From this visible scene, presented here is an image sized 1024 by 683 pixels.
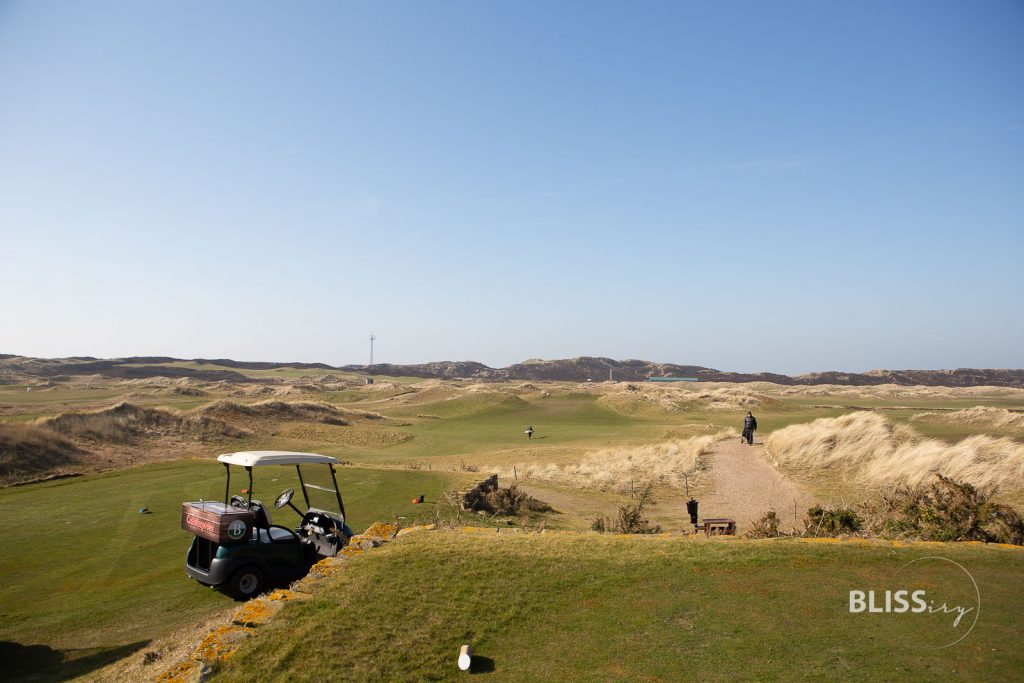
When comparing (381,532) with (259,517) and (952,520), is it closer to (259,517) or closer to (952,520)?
(259,517)

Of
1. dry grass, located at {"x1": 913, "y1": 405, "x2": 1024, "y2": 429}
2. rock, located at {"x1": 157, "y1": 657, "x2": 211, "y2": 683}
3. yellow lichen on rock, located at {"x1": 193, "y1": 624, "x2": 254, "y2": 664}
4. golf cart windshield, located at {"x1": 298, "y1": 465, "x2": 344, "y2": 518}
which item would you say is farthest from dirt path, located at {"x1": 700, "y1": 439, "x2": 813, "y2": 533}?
rock, located at {"x1": 157, "y1": 657, "x2": 211, "y2": 683}

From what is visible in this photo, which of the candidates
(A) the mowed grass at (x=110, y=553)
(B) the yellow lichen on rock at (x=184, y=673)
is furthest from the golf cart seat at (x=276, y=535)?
(B) the yellow lichen on rock at (x=184, y=673)

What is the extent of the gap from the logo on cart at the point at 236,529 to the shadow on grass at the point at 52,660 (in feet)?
6.07

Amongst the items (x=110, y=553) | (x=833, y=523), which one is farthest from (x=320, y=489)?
(x=833, y=523)

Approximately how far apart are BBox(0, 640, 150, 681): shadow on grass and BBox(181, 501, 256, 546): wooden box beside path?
1777 mm

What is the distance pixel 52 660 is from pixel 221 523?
9.11 ft

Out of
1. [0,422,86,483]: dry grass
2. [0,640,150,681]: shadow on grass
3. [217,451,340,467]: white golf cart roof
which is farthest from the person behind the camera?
[0,422,86,483]: dry grass

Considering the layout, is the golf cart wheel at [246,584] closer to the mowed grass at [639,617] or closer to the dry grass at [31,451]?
the mowed grass at [639,617]

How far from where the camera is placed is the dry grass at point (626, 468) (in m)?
26.8

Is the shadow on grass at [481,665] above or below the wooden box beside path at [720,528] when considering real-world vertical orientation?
above

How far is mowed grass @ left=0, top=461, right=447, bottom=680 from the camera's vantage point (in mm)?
9688

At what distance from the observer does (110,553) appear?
13680 millimetres

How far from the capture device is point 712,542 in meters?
12.0

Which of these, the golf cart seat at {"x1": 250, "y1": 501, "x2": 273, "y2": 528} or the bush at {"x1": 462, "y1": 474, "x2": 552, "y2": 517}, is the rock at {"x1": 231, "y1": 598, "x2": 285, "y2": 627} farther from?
the bush at {"x1": 462, "y1": 474, "x2": 552, "y2": 517}
